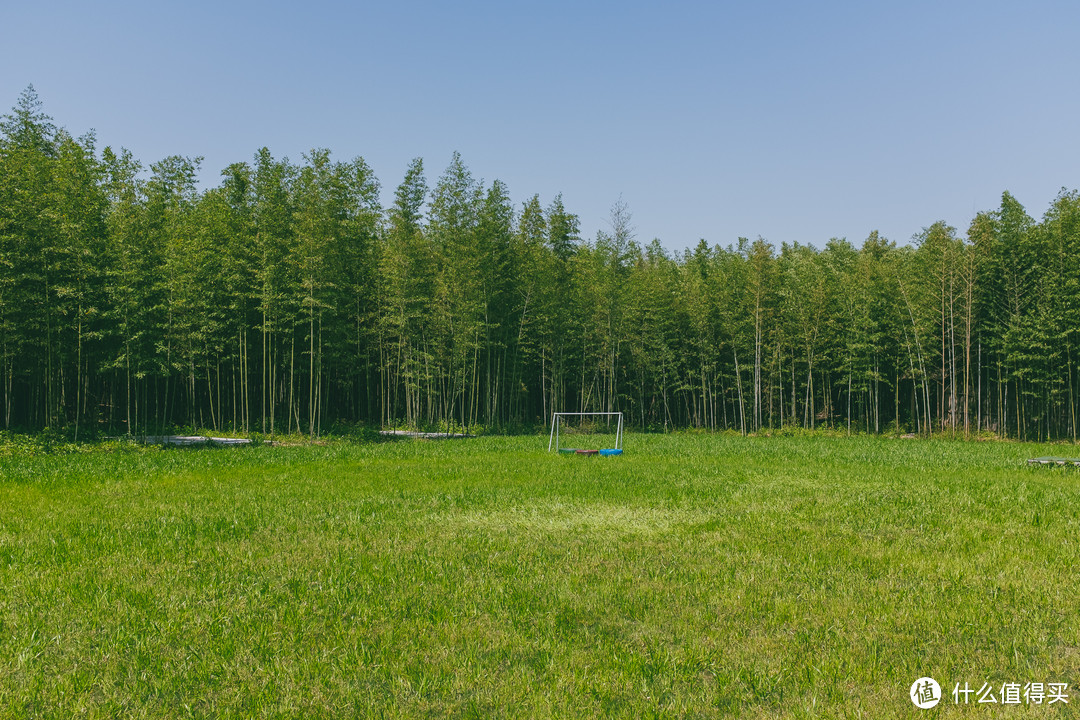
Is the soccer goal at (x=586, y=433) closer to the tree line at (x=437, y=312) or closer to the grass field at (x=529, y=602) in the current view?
the tree line at (x=437, y=312)

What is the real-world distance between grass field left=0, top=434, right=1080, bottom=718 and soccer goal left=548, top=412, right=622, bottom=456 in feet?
23.2

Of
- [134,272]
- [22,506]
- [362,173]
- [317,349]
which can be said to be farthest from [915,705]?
[362,173]

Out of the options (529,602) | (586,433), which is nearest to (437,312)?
(586,433)

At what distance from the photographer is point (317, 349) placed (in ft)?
84.6

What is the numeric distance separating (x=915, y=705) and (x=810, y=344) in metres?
30.9

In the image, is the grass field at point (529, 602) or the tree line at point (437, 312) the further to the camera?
the tree line at point (437, 312)

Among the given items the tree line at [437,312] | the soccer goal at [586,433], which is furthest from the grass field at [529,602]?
the tree line at [437,312]

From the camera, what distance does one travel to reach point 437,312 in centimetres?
2658

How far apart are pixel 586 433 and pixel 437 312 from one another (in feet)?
28.3

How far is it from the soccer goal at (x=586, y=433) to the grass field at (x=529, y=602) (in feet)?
23.2

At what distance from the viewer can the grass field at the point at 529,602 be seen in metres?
3.19

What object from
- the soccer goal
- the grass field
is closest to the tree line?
the soccer goal

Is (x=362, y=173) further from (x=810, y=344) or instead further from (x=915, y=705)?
(x=915, y=705)

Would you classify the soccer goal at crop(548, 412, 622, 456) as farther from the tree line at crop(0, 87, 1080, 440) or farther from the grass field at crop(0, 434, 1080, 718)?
the grass field at crop(0, 434, 1080, 718)
